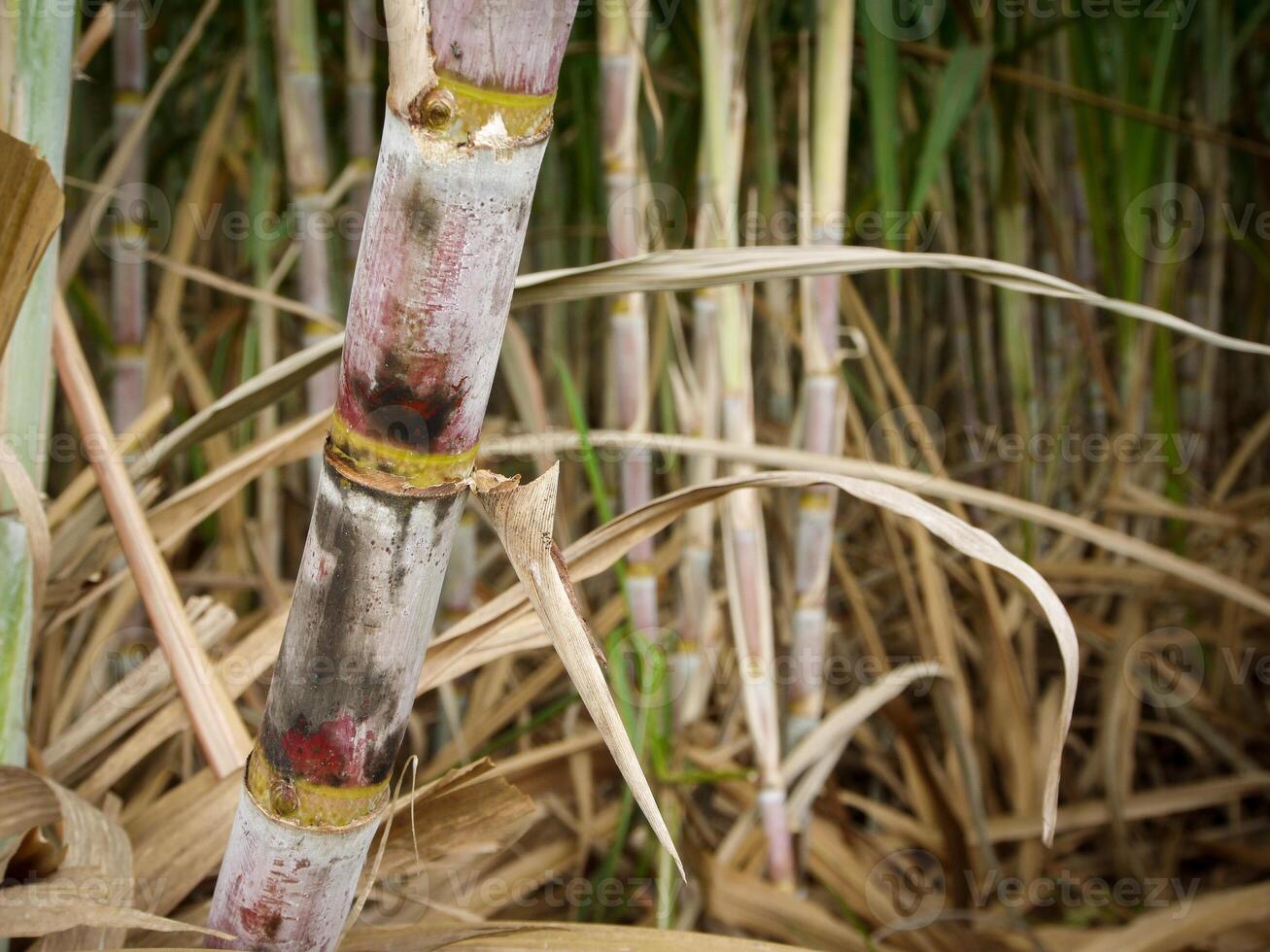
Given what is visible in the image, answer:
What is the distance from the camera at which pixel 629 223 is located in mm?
637

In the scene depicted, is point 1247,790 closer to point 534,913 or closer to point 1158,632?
point 1158,632

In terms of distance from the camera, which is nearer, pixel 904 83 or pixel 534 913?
pixel 534 913

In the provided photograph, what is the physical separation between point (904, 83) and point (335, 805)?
101cm

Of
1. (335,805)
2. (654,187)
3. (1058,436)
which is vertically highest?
(654,187)

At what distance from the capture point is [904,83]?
3.55 feet

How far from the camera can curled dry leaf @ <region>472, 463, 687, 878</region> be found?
9.7 inches

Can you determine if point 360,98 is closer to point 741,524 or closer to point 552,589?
point 741,524

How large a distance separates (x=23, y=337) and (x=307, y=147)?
1.31 ft

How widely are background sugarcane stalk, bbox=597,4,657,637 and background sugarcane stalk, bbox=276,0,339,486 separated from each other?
221mm

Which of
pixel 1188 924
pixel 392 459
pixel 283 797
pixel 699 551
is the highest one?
pixel 392 459

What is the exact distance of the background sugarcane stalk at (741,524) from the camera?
637mm

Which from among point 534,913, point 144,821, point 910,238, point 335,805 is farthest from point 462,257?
point 534,913

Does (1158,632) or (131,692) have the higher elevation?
(131,692)

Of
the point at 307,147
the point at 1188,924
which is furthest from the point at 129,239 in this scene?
the point at 1188,924
